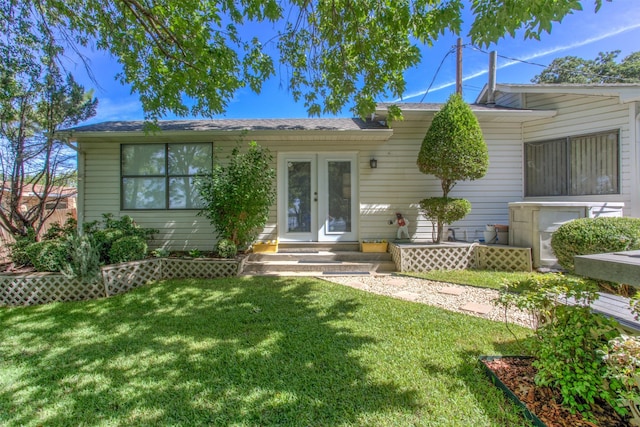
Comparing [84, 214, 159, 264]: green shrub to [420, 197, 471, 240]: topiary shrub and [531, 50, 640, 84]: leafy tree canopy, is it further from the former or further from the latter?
[531, 50, 640, 84]: leafy tree canopy

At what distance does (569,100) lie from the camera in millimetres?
5977

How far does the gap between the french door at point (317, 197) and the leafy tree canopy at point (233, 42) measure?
1.68 meters

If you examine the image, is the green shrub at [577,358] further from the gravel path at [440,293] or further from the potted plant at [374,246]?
the potted plant at [374,246]

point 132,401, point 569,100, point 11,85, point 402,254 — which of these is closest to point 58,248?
point 11,85

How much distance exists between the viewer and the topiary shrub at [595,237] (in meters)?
4.08

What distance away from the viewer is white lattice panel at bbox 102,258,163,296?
15.0 feet

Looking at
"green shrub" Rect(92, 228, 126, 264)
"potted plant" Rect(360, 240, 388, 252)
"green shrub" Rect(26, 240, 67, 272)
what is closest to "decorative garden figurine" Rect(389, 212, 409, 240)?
"potted plant" Rect(360, 240, 388, 252)

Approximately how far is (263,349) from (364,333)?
1089 mm

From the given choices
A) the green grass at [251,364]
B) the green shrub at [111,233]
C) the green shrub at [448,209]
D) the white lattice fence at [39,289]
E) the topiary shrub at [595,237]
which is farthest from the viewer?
the green shrub at [448,209]

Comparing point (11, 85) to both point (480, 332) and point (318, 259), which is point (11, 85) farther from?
point (480, 332)

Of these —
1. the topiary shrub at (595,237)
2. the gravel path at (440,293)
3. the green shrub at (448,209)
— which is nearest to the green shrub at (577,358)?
the gravel path at (440,293)

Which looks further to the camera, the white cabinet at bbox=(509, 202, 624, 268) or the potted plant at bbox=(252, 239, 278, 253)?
the potted plant at bbox=(252, 239, 278, 253)

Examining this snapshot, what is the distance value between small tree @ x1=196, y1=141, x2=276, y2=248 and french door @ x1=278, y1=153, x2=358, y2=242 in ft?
3.23

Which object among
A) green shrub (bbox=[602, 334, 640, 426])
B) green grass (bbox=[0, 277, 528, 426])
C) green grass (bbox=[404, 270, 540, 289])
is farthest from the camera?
green grass (bbox=[404, 270, 540, 289])
